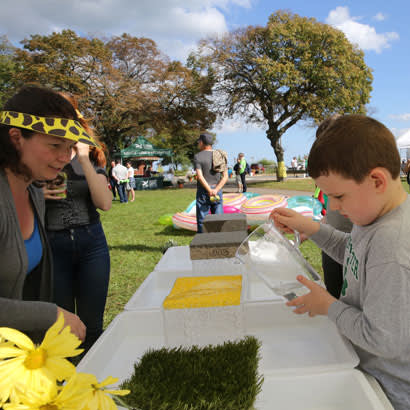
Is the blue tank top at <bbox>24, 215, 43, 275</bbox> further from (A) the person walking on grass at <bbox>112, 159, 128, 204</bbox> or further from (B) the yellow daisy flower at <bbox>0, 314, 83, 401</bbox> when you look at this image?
(A) the person walking on grass at <bbox>112, 159, 128, 204</bbox>

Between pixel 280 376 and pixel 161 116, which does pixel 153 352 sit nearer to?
pixel 280 376

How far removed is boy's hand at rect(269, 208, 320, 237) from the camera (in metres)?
1.26

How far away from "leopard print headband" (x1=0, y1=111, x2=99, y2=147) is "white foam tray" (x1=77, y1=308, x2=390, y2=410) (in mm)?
669

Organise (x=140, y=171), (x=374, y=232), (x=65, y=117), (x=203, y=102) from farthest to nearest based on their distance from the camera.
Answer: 1. (x=140, y=171)
2. (x=203, y=102)
3. (x=65, y=117)
4. (x=374, y=232)

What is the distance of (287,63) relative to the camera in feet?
59.3

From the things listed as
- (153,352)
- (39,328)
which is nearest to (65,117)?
(39,328)

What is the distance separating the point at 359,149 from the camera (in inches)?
31.6

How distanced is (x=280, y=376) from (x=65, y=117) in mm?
1038

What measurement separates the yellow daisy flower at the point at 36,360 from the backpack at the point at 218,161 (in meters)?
4.03

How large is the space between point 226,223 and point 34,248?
122cm

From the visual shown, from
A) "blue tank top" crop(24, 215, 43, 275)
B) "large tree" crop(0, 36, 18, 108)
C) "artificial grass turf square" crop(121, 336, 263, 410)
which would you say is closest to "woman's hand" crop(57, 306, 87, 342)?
"artificial grass turf square" crop(121, 336, 263, 410)

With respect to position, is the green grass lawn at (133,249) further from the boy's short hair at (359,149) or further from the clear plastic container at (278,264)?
the boy's short hair at (359,149)

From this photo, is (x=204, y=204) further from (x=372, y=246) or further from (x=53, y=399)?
(x=53, y=399)

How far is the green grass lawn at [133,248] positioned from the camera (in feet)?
12.6
